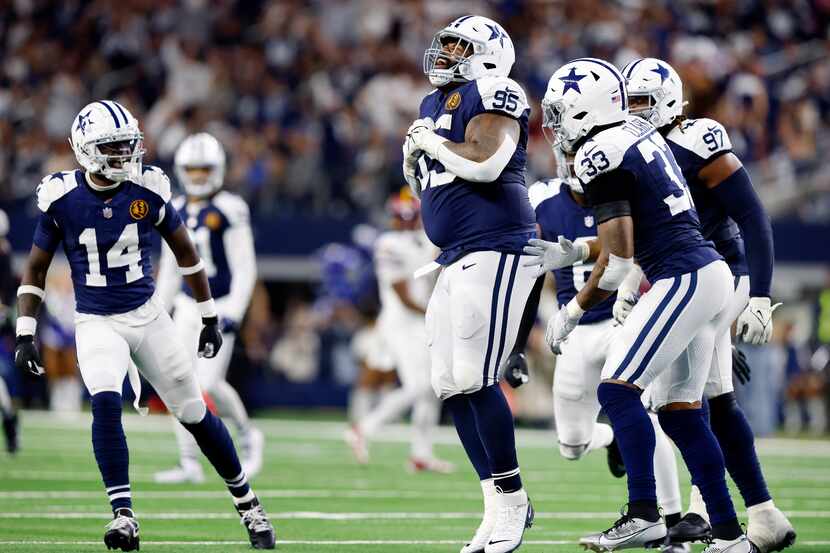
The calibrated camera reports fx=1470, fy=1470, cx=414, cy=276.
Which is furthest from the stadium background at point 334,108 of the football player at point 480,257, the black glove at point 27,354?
the football player at point 480,257

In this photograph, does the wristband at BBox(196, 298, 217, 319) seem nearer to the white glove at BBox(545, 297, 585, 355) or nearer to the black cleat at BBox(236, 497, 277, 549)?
the black cleat at BBox(236, 497, 277, 549)

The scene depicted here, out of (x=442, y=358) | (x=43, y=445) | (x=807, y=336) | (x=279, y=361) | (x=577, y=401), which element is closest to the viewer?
(x=442, y=358)

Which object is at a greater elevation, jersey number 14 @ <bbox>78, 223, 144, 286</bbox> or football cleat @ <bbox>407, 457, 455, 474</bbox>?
jersey number 14 @ <bbox>78, 223, 144, 286</bbox>

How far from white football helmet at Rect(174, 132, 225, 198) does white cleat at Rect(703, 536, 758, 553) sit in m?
5.12

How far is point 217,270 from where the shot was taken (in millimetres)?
9875

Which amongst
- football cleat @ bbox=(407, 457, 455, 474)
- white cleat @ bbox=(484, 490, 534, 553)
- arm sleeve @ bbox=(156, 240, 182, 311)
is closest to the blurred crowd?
football cleat @ bbox=(407, 457, 455, 474)

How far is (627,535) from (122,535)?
203cm

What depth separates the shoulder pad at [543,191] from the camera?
24.4 ft

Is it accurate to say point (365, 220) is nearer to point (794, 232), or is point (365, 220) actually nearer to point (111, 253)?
point (794, 232)

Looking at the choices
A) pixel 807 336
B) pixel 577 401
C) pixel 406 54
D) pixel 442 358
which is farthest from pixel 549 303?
pixel 442 358

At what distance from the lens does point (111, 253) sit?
262 inches

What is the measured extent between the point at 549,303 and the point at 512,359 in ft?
33.6

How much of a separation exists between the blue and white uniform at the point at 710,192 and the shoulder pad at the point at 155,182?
2272 millimetres

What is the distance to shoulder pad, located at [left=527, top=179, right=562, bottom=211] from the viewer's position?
743 centimetres
